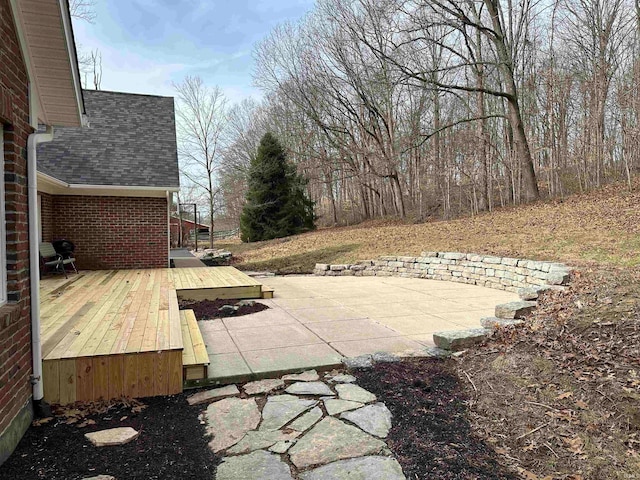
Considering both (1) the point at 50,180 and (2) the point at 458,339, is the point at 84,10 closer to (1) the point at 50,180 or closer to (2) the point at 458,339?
(1) the point at 50,180

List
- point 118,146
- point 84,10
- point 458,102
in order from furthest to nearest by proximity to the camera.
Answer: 1. point 458,102
2. point 84,10
3. point 118,146

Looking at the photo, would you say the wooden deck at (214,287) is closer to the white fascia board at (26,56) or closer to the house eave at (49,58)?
the house eave at (49,58)

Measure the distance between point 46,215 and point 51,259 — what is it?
105cm

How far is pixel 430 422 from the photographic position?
285 cm

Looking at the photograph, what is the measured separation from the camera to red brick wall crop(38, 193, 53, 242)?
867cm

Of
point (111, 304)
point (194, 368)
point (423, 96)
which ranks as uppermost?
point (423, 96)

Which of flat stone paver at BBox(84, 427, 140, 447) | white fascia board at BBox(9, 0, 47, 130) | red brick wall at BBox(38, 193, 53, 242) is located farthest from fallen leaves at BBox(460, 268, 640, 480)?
red brick wall at BBox(38, 193, 53, 242)

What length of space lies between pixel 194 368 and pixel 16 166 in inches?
76.5

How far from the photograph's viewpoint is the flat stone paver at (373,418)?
2762mm

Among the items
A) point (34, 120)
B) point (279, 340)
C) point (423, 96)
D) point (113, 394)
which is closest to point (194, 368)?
point (113, 394)

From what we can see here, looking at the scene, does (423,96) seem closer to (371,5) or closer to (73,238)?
(371,5)

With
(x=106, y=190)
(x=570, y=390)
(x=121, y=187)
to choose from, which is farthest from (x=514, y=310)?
(x=106, y=190)

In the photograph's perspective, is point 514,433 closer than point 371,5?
Yes

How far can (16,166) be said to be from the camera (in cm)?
279
